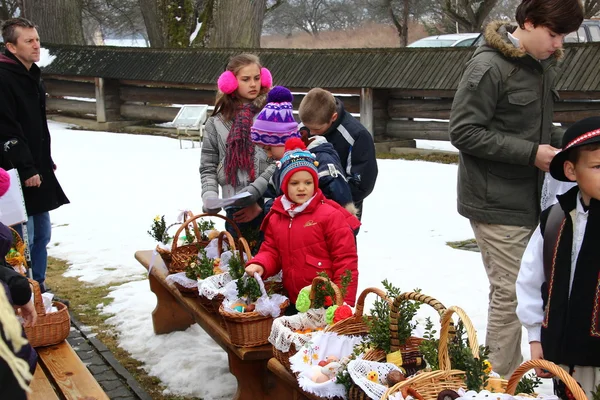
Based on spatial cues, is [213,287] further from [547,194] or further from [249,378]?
[547,194]

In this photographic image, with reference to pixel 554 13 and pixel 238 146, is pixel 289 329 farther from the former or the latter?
pixel 554 13

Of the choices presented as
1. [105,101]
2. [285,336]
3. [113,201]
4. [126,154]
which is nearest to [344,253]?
[285,336]

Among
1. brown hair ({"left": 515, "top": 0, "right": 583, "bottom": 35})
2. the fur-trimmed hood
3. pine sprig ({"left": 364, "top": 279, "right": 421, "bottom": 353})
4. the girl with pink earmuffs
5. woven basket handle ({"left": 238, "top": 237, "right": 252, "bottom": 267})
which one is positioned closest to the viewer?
pine sprig ({"left": 364, "top": 279, "right": 421, "bottom": 353})

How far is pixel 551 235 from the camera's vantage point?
2.64m

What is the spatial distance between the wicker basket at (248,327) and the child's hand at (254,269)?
0.71 ft

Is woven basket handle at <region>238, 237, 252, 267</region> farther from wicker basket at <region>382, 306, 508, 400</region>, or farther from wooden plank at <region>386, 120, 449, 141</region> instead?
wooden plank at <region>386, 120, 449, 141</region>

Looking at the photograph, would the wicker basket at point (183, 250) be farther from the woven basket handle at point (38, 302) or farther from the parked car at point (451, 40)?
the parked car at point (451, 40)

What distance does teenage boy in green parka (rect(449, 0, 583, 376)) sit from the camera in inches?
138

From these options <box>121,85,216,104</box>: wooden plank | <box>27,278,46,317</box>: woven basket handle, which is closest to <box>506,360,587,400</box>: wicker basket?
<box>27,278,46,317</box>: woven basket handle

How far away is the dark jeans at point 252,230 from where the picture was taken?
4.50 m

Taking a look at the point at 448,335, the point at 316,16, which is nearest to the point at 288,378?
the point at 448,335

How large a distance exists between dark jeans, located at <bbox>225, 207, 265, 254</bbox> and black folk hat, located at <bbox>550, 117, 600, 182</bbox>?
2175 mm

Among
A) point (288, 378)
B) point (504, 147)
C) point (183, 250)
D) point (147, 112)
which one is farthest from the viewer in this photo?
point (147, 112)

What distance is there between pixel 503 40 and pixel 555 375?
1815 mm
